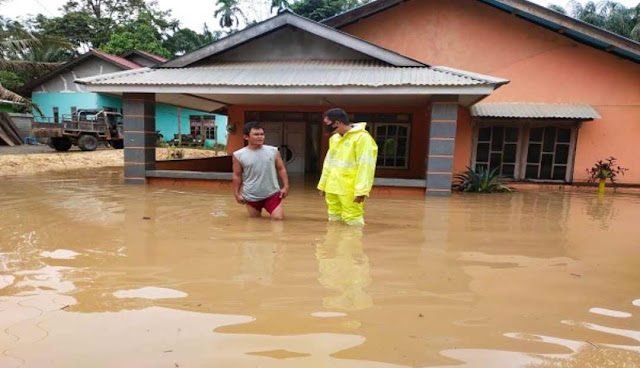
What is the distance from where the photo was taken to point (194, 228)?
5.18m

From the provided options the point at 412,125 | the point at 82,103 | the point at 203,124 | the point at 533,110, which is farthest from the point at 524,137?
the point at 82,103

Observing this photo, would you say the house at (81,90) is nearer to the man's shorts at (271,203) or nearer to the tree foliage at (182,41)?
the tree foliage at (182,41)

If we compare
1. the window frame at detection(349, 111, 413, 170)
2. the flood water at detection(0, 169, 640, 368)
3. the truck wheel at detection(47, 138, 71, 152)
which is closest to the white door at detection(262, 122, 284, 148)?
the window frame at detection(349, 111, 413, 170)

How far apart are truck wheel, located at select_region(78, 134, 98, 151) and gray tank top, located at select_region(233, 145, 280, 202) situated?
1612 cm

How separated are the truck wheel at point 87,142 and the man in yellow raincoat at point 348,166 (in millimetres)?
16921

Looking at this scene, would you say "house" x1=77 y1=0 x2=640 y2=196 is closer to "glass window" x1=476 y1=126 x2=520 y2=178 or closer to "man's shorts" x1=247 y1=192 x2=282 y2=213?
"glass window" x1=476 y1=126 x2=520 y2=178

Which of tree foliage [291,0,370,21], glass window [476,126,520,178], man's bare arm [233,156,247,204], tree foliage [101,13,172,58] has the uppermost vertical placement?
tree foliage [291,0,370,21]

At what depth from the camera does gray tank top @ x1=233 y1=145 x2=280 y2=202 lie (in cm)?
532

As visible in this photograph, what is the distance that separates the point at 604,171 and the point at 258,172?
9.44m

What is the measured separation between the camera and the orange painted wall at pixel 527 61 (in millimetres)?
11188

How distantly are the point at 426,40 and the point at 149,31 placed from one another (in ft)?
79.2

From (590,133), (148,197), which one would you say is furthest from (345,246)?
(590,133)

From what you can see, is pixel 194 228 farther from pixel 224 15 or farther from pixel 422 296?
pixel 224 15

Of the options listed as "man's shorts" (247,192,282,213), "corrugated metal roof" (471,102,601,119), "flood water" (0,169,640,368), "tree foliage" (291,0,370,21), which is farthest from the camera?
"tree foliage" (291,0,370,21)
